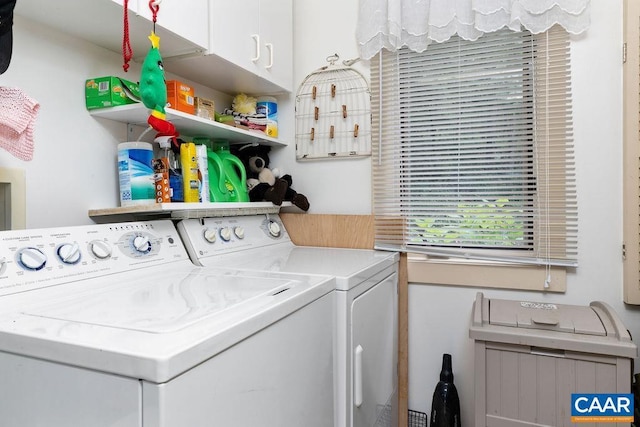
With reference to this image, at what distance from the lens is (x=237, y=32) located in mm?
1757

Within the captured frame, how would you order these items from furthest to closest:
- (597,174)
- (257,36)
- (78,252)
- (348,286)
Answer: (257,36) < (597,174) < (348,286) < (78,252)

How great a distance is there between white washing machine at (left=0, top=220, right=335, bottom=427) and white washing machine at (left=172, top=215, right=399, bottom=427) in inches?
2.8

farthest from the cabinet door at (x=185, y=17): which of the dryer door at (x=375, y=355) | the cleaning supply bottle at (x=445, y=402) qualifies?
the cleaning supply bottle at (x=445, y=402)

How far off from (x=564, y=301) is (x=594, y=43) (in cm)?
114

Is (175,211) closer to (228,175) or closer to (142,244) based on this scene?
(142,244)

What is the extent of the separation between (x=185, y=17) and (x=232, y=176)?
72 cm

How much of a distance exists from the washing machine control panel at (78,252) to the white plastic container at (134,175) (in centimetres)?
10

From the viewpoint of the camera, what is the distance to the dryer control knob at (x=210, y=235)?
1.64 m

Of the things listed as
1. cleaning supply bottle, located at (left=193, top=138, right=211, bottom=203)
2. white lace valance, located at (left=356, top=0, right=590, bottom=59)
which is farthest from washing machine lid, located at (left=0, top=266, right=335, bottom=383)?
white lace valance, located at (left=356, top=0, right=590, bottom=59)

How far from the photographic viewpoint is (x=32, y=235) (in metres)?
1.10

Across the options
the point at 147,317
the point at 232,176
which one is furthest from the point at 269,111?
the point at 147,317

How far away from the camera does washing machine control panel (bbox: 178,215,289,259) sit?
158cm

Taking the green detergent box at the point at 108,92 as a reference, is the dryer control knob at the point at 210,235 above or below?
below

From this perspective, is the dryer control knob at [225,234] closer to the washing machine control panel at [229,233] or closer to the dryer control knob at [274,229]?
the washing machine control panel at [229,233]
